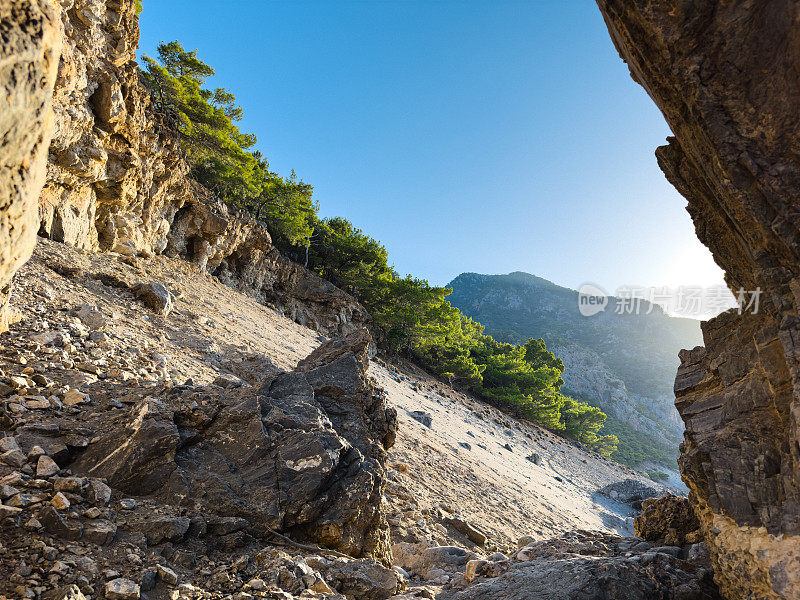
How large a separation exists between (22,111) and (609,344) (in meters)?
130

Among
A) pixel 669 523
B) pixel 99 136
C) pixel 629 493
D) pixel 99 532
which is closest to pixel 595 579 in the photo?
pixel 669 523

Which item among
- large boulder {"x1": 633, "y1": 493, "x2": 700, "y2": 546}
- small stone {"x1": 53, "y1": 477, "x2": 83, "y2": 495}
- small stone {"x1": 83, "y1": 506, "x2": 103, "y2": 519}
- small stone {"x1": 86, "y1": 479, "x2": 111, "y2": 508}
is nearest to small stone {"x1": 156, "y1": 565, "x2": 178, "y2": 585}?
A: small stone {"x1": 83, "y1": 506, "x2": 103, "y2": 519}

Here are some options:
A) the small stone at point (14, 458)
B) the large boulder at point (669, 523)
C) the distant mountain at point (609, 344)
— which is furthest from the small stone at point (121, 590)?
the distant mountain at point (609, 344)

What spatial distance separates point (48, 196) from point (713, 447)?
13.9 m

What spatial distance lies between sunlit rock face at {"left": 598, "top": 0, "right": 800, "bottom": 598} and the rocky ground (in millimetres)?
910

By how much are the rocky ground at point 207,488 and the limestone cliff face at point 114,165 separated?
316cm

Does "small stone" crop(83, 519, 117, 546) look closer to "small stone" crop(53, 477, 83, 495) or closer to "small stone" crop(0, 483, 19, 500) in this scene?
"small stone" crop(53, 477, 83, 495)

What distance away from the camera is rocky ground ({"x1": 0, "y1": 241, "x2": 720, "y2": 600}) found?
9.17ft

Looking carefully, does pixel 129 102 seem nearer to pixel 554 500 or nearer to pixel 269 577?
pixel 269 577

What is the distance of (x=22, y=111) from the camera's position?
6.88 feet

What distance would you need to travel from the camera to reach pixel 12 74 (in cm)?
198

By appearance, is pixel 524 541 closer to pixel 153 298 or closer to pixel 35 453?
→ pixel 35 453

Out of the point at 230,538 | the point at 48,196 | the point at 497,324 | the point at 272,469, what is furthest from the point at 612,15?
the point at 497,324

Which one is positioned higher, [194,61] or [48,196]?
[194,61]
